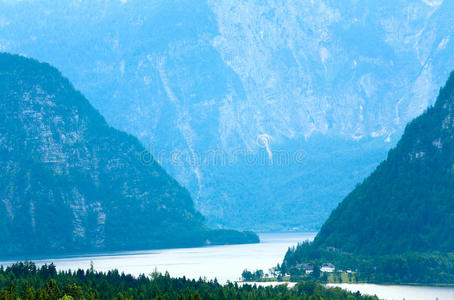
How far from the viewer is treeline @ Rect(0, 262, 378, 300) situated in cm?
14038

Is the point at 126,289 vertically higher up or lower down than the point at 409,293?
higher up

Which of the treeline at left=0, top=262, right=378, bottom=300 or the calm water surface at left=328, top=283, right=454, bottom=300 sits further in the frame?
the calm water surface at left=328, top=283, right=454, bottom=300

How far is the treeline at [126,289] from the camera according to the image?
5527 inches

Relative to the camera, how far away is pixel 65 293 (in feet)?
456

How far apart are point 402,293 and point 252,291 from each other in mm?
36451

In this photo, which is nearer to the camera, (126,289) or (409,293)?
(126,289)

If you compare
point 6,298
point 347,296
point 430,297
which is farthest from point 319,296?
point 6,298

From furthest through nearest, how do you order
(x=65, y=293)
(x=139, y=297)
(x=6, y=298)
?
(x=139, y=297)
(x=65, y=293)
(x=6, y=298)

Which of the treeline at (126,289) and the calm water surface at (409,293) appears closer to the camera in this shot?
the treeline at (126,289)

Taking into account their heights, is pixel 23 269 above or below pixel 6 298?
above

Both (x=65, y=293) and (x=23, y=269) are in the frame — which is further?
(x=23, y=269)

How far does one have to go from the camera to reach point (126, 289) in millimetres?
162125

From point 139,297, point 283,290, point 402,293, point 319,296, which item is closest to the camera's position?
point 139,297

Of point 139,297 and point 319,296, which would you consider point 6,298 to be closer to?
point 139,297
